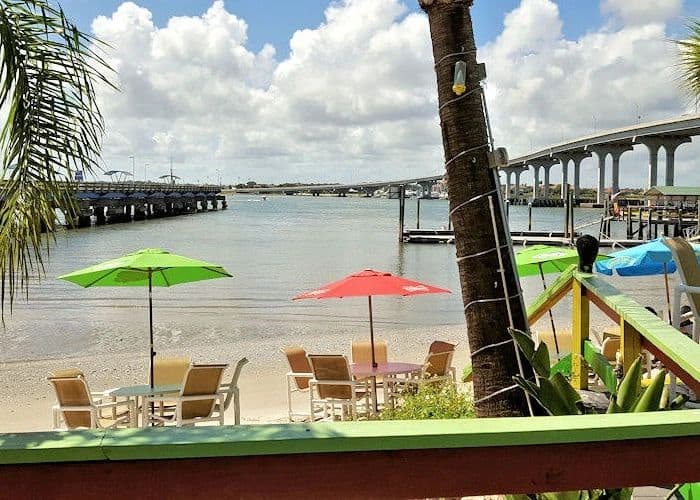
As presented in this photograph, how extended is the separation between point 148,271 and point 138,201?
10241 centimetres

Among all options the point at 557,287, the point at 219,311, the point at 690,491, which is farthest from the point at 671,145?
the point at 690,491

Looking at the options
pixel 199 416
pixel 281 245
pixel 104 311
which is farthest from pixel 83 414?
pixel 281 245

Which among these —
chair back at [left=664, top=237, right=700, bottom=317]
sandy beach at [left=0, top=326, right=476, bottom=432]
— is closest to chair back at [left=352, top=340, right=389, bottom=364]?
sandy beach at [left=0, top=326, right=476, bottom=432]

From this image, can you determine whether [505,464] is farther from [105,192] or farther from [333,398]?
[105,192]

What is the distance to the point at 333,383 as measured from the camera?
8.66m

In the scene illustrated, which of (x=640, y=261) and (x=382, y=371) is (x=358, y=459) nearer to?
(x=382, y=371)

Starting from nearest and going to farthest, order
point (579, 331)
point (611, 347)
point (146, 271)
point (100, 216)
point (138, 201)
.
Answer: point (579, 331) → point (611, 347) → point (146, 271) → point (100, 216) → point (138, 201)

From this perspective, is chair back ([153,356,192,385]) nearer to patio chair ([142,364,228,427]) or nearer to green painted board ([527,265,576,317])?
patio chair ([142,364,228,427])

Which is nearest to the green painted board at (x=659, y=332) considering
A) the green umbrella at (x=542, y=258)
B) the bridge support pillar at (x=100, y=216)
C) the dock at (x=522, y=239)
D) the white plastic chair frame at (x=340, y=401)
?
the white plastic chair frame at (x=340, y=401)

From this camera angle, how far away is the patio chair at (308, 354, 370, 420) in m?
8.64

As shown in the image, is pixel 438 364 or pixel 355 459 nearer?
pixel 355 459

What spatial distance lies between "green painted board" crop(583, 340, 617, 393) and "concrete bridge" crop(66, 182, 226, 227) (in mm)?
64877

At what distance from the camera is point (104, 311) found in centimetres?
2386

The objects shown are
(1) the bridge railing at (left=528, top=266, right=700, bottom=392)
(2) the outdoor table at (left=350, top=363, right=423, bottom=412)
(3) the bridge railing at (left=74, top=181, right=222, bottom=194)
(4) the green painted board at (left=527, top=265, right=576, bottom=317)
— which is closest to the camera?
(1) the bridge railing at (left=528, top=266, right=700, bottom=392)
